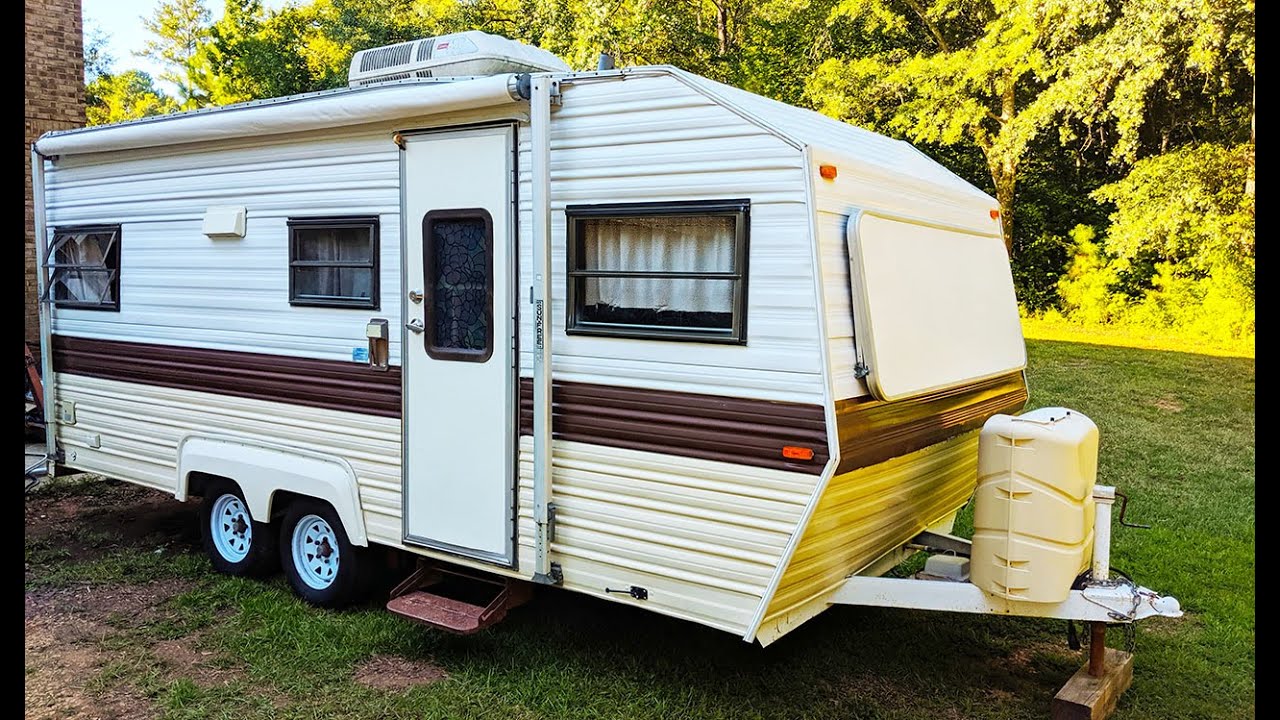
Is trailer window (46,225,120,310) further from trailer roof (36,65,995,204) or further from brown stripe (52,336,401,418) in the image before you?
trailer roof (36,65,995,204)

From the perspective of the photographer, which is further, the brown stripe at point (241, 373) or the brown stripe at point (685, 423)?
the brown stripe at point (241, 373)

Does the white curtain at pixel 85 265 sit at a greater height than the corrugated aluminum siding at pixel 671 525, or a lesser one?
greater

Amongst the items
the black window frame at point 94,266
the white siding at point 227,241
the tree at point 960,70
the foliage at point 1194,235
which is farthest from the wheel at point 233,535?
the foliage at point 1194,235

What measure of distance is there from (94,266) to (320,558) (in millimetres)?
3079

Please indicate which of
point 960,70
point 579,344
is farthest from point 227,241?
point 960,70

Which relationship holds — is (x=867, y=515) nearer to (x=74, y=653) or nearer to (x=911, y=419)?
(x=911, y=419)

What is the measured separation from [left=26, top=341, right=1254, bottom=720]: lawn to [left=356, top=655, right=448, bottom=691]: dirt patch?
1 cm

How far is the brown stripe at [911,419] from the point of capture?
422 centimetres

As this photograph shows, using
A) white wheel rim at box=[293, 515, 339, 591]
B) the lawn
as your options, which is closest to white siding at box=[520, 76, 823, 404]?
the lawn

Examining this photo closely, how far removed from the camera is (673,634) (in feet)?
18.7

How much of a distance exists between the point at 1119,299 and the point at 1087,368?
5.08 m

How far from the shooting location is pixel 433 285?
5.36m

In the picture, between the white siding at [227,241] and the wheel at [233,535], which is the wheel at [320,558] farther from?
the white siding at [227,241]

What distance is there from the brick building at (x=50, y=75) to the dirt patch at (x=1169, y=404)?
13542mm
